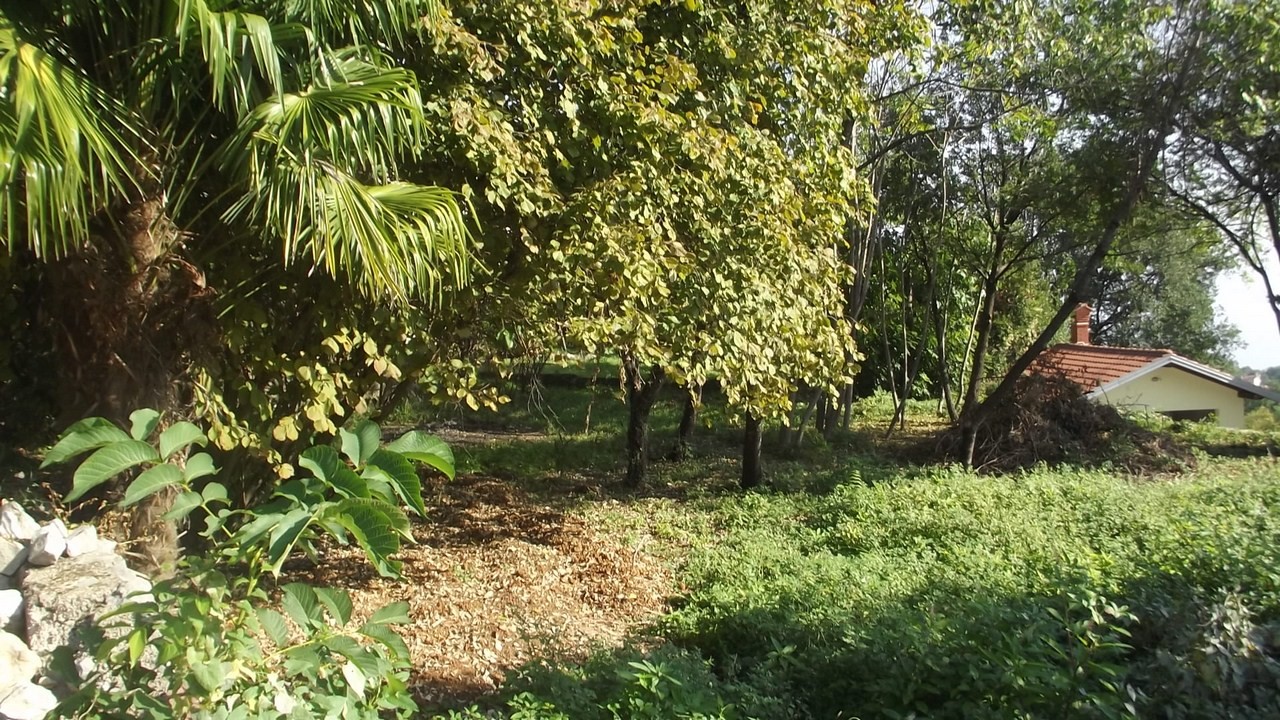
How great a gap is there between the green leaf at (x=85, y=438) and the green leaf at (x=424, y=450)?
0.62 metres

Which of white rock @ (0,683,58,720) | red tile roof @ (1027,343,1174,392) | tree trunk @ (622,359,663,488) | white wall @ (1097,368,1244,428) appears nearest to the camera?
white rock @ (0,683,58,720)

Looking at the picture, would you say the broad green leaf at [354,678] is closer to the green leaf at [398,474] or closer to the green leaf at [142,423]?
the green leaf at [398,474]

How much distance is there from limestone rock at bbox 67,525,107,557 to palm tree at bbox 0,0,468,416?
938 mm

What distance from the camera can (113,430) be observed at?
207cm

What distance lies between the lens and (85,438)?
2.03 m

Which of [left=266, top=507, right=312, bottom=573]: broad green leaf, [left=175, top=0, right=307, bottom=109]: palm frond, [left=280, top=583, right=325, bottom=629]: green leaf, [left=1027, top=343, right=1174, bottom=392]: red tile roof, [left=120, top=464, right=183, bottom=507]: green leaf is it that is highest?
[left=175, top=0, right=307, bottom=109]: palm frond

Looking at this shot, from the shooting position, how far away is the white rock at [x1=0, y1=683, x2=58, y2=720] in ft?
8.17

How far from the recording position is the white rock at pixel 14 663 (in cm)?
264

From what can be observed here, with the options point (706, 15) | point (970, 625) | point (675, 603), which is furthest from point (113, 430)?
point (706, 15)

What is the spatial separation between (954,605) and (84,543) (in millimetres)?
4054

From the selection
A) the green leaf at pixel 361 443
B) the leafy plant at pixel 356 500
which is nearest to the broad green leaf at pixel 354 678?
the leafy plant at pixel 356 500

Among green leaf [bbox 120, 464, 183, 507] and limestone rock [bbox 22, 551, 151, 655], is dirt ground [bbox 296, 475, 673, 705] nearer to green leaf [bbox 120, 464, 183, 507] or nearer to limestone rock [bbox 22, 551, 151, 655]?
limestone rock [bbox 22, 551, 151, 655]

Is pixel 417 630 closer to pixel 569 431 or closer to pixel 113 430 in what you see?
pixel 113 430

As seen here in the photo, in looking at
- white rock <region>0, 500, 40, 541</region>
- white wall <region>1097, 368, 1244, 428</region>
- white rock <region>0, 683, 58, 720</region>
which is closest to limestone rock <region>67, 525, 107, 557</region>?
white rock <region>0, 500, 40, 541</region>
